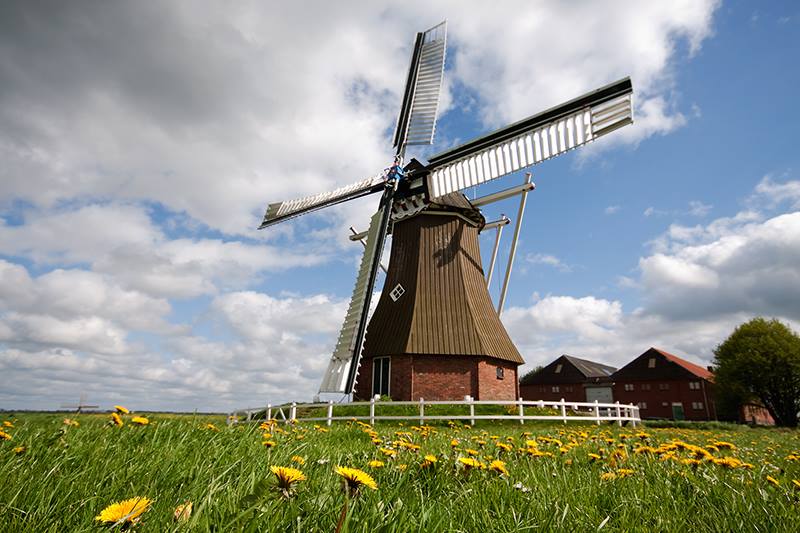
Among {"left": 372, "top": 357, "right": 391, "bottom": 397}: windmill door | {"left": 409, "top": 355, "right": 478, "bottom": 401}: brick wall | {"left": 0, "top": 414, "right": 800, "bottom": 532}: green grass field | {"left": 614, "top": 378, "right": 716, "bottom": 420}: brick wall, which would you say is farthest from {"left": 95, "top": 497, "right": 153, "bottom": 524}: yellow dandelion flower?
{"left": 614, "top": 378, "right": 716, "bottom": 420}: brick wall

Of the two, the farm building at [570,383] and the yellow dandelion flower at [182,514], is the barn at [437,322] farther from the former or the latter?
the farm building at [570,383]

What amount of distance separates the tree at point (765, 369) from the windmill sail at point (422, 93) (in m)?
34.2

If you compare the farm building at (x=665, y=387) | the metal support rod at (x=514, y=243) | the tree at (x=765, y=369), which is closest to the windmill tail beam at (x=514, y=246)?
the metal support rod at (x=514, y=243)

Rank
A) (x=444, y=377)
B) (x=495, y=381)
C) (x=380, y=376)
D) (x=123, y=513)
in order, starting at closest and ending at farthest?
(x=123, y=513) < (x=444, y=377) < (x=380, y=376) < (x=495, y=381)

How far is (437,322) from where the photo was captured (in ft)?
63.8

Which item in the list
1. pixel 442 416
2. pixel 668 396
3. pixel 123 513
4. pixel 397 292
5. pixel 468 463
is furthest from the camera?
pixel 668 396

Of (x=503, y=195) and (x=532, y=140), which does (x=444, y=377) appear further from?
(x=532, y=140)

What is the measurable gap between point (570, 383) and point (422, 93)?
138 ft

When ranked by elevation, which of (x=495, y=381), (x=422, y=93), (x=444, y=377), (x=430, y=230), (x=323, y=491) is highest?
(x=422, y=93)

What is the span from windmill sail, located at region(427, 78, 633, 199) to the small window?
171 inches

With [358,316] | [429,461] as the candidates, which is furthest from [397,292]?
[429,461]

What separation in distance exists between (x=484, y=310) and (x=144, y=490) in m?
19.7

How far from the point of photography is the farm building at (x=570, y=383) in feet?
173

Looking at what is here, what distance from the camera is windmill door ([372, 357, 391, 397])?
19312 mm
